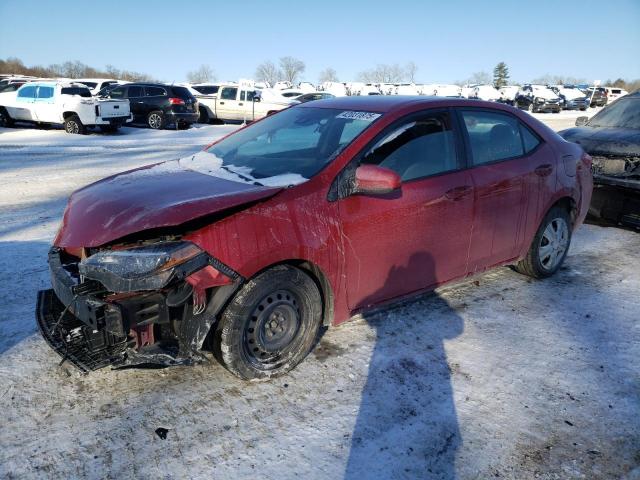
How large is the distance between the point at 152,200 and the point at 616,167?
6218 millimetres

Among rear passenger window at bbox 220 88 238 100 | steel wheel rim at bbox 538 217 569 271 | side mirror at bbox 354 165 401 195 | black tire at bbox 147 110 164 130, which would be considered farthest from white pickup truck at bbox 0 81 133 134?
side mirror at bbox 354 165 401 195

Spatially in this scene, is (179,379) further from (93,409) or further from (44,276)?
(44,276)

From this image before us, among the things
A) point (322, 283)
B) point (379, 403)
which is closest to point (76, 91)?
point (322, 283)

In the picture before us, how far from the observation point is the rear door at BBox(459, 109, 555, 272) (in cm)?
391

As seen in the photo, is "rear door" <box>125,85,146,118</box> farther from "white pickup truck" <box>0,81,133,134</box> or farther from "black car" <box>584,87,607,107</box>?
"black car" <box>584,87,607,107</box>

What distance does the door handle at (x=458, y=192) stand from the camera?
143 inches

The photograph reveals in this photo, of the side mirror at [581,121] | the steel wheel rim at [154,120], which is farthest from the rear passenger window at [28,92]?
the side mirror at [581,121]

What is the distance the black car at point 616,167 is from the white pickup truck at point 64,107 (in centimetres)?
1379

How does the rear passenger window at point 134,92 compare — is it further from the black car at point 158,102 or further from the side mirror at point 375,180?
the side mirror at point 375,180

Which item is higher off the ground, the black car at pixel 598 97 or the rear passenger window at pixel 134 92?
the black car at pixel 598 97

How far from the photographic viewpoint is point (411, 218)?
342cm

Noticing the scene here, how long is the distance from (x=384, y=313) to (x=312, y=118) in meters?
1.62

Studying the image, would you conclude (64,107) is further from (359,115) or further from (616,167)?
(616,167)

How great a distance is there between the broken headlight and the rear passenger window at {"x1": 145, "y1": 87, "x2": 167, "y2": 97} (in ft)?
57.3
